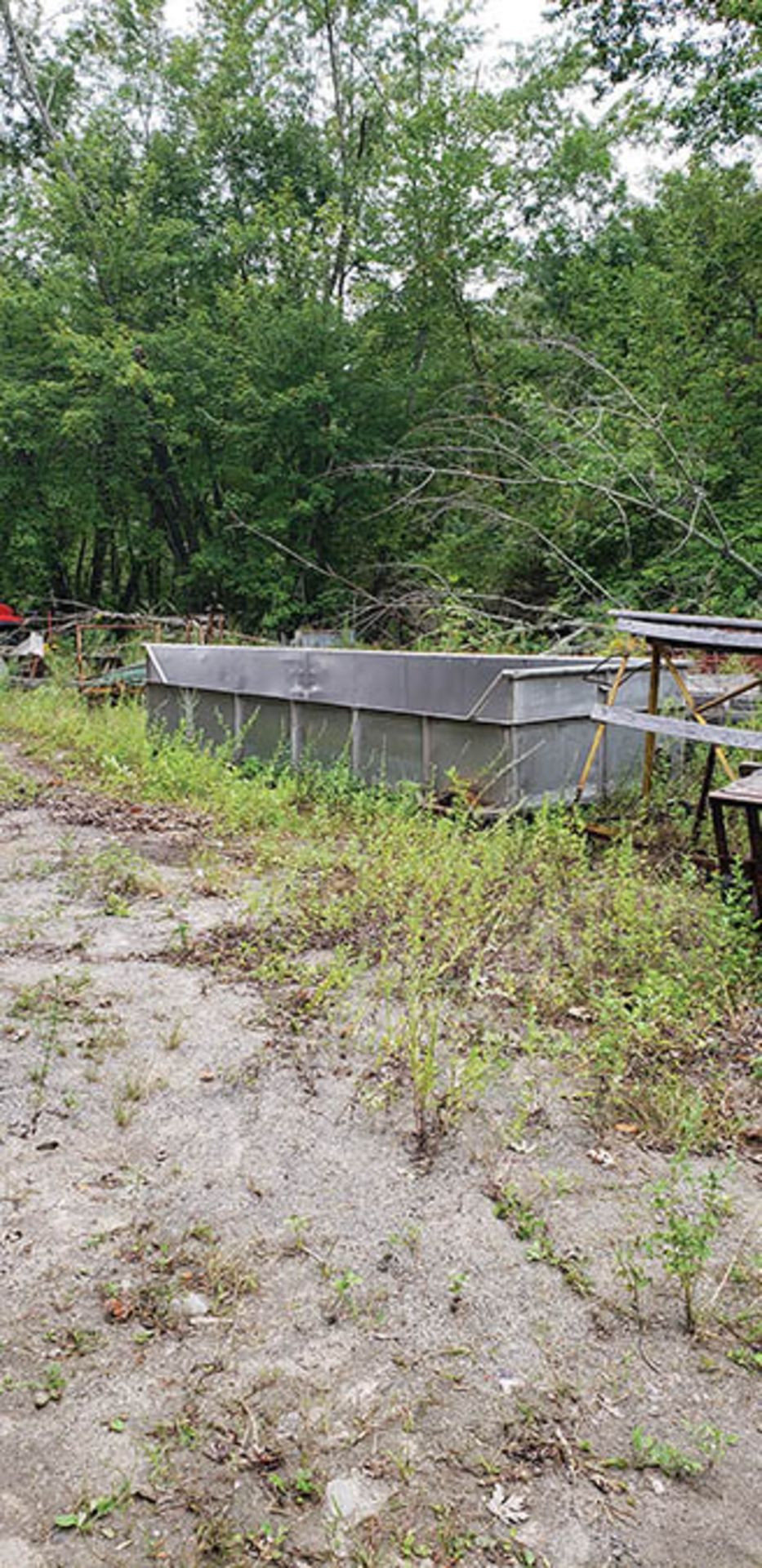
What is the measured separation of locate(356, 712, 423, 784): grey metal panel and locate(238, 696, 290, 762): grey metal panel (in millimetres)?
1009

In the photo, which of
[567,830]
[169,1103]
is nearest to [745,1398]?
[169,1103]

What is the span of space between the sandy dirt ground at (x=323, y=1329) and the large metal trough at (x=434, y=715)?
364cm

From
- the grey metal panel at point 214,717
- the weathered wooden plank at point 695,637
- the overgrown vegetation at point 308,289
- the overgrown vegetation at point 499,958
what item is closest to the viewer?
the overgrown vegetation at point 499,958

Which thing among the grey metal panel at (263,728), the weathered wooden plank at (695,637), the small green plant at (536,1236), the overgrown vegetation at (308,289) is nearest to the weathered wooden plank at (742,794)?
the weathered wooden plank at (695,637)

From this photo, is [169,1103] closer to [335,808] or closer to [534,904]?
[534,904]

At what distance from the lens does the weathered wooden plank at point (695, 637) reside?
17.2 feet

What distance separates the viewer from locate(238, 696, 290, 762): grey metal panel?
9406 mm

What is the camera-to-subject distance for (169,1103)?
361cm

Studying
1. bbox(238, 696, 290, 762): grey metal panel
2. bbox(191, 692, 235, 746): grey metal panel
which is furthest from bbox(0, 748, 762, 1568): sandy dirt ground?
bbox(191, 692, 235, 746): grey metal panel

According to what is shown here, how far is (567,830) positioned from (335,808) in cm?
235

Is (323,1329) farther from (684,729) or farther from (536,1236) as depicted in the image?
(684,729)

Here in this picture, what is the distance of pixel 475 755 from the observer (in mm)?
7566

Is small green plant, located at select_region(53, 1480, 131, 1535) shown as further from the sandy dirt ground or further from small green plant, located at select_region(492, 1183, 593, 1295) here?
small green plant, located at select_region(492, 1183, 593, 1295)

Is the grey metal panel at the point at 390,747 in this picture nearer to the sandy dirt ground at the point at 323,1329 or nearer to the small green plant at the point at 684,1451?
the sandy dirt ground at the point at 323,1329
